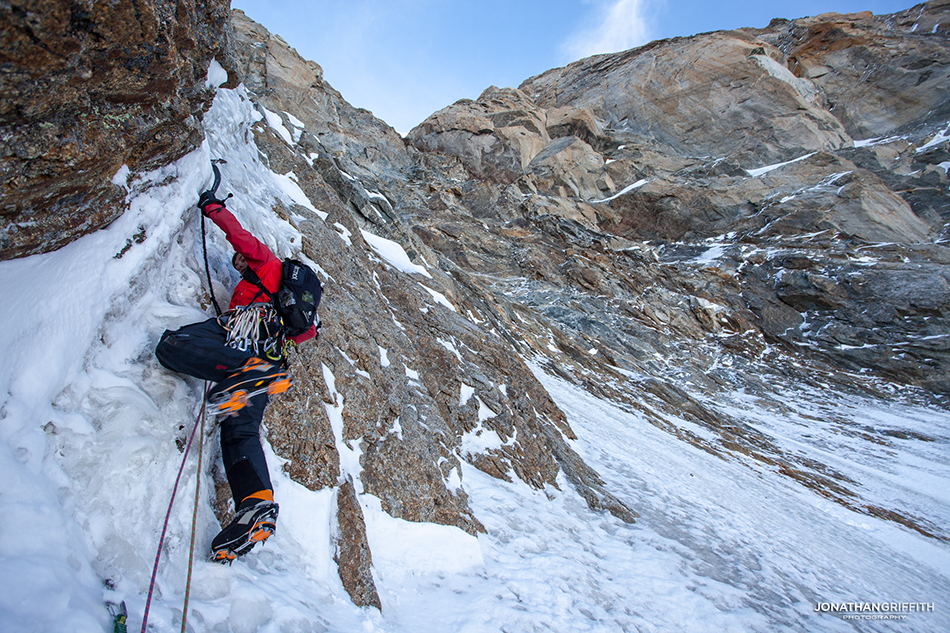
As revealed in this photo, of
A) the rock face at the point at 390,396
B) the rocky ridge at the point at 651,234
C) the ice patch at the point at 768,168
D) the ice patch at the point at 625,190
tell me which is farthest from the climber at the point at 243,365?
the ice patch at the point at 768,168

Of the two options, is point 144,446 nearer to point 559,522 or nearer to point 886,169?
point 559,522

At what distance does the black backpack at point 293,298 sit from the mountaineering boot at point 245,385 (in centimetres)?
41

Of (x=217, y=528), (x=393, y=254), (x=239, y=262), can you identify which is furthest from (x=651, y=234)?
(x=217, y=528)

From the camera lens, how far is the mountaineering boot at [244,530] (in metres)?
2.34

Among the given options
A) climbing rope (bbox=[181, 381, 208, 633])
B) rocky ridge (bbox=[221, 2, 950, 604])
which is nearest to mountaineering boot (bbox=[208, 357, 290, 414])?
climbing rope (bbox=[181, 381, 208, 633])

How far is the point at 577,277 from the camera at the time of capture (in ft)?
91.5

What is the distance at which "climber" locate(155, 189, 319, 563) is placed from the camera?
2449 mm

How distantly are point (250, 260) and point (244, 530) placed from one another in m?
2.04

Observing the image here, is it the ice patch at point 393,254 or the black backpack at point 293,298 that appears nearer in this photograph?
the black backpack at point 293,298

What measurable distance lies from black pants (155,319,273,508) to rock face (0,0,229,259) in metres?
0.84

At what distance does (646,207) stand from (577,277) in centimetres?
1953

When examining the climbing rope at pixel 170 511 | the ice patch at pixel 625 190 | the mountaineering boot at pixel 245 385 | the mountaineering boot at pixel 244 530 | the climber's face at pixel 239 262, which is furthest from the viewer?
the ice patch at pixel 625 190

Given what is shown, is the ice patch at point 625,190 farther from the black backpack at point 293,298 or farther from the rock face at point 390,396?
the black backpack at point 293,298

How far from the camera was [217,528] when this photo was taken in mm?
2582
